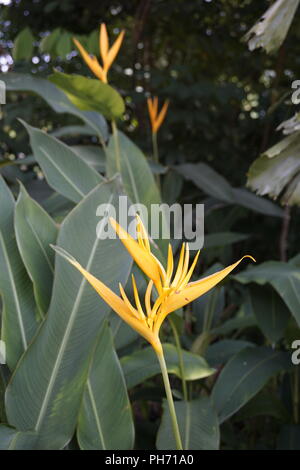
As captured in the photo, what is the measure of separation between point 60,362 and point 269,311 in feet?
1.78

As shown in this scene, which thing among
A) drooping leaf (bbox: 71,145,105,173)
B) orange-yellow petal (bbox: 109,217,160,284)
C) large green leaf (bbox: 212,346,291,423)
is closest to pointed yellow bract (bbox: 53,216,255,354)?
orange-yellow petal (bbox: 109,217,160,284)

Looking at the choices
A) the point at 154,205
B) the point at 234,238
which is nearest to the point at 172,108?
the point at 234,238

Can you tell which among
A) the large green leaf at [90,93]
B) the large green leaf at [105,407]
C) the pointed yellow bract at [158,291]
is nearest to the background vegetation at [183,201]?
the large green leaf at [105,407]

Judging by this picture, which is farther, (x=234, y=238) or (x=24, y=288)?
(x=234, y=238)

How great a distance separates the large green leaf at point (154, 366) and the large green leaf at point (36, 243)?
9.5 inches

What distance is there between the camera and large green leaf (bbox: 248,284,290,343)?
4.11ft

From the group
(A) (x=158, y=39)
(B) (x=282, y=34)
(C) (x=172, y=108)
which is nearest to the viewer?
(B) (x=282, y=34)

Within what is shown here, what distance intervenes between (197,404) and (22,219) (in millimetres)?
473

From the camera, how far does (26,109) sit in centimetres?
215

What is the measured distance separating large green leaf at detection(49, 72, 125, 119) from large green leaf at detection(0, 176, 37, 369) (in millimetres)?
342

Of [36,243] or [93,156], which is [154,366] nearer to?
[36,243]

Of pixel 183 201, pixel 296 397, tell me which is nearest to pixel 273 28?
pixel 296 397

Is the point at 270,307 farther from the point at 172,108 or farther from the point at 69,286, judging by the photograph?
the point at 172,108

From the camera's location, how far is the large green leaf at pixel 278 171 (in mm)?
1115
